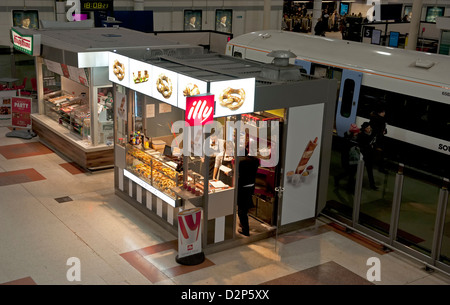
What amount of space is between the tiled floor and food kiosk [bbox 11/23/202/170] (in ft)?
5.55

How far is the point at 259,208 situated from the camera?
10.0 m

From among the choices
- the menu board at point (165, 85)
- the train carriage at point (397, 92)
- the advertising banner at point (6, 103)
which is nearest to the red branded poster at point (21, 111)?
the advertising banner at point (6, 103)

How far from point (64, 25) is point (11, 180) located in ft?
19.5

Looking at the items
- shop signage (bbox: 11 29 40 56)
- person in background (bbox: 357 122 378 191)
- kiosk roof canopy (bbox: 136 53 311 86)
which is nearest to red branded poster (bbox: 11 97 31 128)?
shop signage (bbox: 11 29 40 56)

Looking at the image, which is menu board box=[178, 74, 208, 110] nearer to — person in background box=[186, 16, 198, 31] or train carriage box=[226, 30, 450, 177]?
train carriage box=[226, 30, 450, 177]

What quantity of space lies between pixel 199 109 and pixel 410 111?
638cm

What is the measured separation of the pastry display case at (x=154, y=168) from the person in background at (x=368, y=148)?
137 inches

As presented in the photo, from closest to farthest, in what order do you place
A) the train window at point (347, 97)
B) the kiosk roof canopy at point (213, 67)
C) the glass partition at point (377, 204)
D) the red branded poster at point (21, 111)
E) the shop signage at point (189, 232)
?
the shop signage at point (189, 232)
the kiosk roof canopy at point (213, 67)
the glass partition at point (377, 204)
the train window at point (347, 97)
the red branded poster at point (21, 111)

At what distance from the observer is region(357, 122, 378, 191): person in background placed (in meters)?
9.75

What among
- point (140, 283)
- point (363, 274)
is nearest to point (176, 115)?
point (140, 283)

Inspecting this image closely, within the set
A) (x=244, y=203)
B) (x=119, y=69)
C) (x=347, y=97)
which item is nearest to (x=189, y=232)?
(x=244, y=203)

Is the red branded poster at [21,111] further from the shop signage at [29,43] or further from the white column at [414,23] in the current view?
the white column at [414,23]

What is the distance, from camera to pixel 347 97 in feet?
44.7

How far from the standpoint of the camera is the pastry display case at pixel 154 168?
940cm
